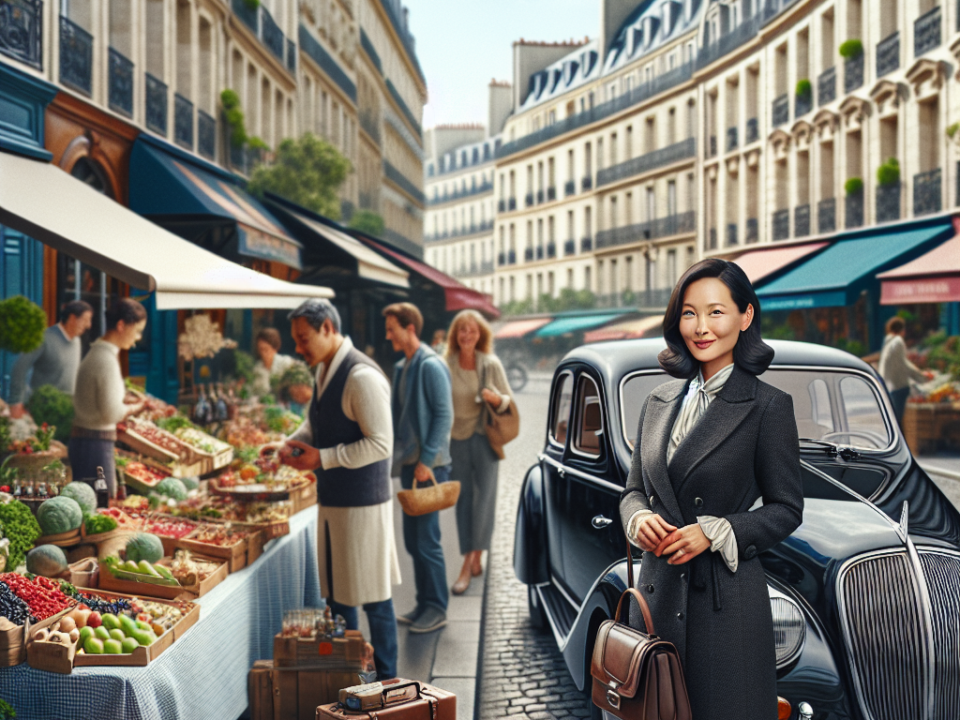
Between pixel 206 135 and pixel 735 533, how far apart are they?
43.7 feet

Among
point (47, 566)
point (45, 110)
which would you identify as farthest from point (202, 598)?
point (45, 110)

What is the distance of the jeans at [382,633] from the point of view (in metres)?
4.73

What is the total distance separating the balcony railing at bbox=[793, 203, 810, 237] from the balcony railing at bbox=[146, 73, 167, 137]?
1544 cm

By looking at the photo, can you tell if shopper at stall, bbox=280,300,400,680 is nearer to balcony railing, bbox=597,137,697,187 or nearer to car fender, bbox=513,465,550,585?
car fender, bbox=513,465,550,585

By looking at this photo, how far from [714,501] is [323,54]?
21.2m

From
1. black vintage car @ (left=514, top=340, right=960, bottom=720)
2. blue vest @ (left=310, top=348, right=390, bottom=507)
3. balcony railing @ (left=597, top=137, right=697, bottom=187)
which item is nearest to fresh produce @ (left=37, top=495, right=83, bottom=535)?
blue vest @ (left=310, top=348, right=390, bottom=507)

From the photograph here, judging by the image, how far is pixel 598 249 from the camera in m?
36.8

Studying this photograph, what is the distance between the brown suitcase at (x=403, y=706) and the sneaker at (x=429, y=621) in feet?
7.93

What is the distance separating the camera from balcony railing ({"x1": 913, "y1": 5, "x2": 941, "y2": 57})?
58.3 ft

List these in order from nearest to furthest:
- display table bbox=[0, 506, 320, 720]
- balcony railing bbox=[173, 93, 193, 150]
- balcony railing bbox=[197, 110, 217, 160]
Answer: display table bbox=[0, 506, 320, 720] < balcony railing bbox=[173, 93, 193, 150] < balcony railing bbox=[197, 110, 217, 160]

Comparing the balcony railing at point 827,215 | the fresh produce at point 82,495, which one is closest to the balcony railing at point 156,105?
the fresh produce at point 82,495

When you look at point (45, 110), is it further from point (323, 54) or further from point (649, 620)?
point (323, 54)

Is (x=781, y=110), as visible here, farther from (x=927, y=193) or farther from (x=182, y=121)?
(x=182, y=121)

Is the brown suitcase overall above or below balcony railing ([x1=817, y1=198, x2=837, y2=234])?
below
